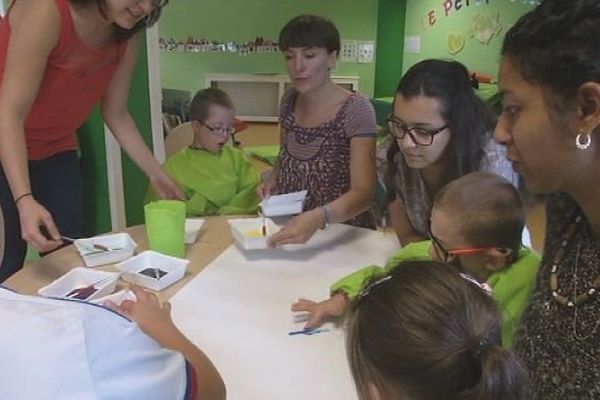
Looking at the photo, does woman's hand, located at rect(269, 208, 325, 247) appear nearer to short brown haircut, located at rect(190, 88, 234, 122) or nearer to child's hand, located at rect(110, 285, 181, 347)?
child's hand, located at rect(110, 285, 181, 347)

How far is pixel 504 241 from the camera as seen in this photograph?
3.38 feet

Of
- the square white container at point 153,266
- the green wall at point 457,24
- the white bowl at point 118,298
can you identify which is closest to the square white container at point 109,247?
the square white container at point 153,266

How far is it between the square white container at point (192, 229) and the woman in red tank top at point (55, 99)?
14cm

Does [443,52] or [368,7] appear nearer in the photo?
[443,52]

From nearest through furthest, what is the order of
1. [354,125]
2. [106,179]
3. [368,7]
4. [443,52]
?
1. [354,125]
2. [106,179]
3. [443,52]
4. [368,7]

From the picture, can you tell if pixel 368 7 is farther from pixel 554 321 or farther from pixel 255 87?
pixel 554 321

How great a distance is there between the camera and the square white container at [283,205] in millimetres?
1541

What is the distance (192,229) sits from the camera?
1.50m

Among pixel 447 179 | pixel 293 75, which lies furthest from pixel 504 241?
pixel 293 75

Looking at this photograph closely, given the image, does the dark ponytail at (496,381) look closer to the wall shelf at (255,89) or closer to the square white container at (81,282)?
the square white container at (81,282)

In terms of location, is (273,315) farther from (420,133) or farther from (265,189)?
(265,189)

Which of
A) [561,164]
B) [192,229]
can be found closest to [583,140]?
[561,164]

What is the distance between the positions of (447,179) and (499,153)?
0.43ft

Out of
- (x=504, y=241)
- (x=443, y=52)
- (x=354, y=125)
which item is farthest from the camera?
(x=443, y=52)
